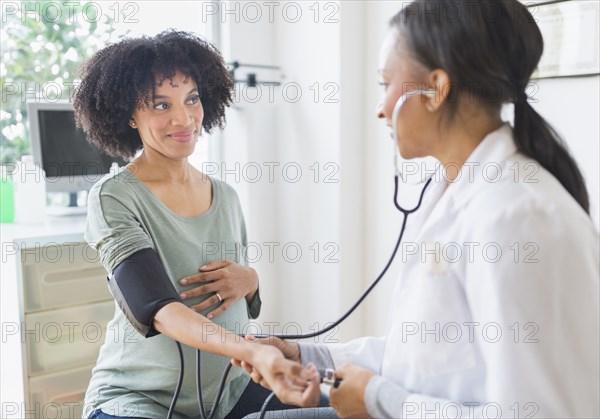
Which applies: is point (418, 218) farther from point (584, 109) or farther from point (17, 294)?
point (17, 294)

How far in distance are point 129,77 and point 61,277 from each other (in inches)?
37.3

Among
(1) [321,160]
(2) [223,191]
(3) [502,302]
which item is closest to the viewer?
(3) [502,302]

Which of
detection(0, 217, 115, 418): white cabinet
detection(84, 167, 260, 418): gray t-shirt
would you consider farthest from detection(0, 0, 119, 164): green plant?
detection(84, 167, 260, 418): gray t-shirt

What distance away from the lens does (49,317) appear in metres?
1.96

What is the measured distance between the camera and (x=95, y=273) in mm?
2051

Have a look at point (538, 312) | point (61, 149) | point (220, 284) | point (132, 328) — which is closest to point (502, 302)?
point (538, 312)

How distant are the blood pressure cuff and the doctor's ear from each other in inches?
23.1

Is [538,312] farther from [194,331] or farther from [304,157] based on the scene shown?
[304,157]

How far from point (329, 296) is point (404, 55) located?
163cm

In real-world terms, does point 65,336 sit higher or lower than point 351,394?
lower

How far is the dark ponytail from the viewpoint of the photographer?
2.85ft

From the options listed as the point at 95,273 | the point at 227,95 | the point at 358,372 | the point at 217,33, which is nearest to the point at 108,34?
the point at 217,33

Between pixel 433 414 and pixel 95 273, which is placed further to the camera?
pixel 95 273

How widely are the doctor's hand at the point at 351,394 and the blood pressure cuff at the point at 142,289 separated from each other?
14.5 inches
